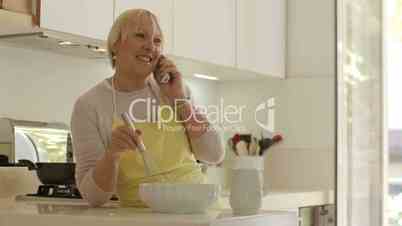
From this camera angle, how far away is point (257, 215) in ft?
6.04

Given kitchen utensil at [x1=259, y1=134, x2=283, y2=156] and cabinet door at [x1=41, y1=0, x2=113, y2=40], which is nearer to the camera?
cabinet door at [x1=41, y1=0, x2=113, y2=40]

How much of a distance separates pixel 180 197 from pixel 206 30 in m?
1.80

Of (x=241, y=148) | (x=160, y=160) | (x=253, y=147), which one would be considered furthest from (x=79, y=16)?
(x=253, y=147)

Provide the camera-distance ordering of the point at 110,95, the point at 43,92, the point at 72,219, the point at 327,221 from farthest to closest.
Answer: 1. the point at 327,221
2. the point at 43,92
3. the point at 110,95
4. the point at 72,219

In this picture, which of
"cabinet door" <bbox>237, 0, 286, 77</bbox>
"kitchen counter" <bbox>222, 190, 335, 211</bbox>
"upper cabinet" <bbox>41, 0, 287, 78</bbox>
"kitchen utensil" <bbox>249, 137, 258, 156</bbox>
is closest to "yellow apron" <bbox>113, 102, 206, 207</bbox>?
"upper cabinet" <bbox>41, 0, 287, 78</bbox>

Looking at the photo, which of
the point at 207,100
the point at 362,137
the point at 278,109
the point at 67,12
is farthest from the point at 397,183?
the point at 67,12

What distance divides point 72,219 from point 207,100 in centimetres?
259

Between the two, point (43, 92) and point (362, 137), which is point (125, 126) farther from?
point (362, 137)

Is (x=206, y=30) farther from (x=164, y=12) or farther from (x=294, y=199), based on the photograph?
(x=294, y=199)

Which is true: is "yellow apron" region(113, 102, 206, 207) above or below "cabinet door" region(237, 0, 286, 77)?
below

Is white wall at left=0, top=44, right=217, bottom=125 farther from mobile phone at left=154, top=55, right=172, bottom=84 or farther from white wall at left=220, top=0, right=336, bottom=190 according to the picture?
white wall at left=220, top=0, right=336, bottom=190

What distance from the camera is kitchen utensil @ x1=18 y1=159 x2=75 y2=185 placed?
8.82ft

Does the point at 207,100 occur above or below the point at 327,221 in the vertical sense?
above

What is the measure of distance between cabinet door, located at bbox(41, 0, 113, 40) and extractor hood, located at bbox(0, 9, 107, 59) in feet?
0.08
